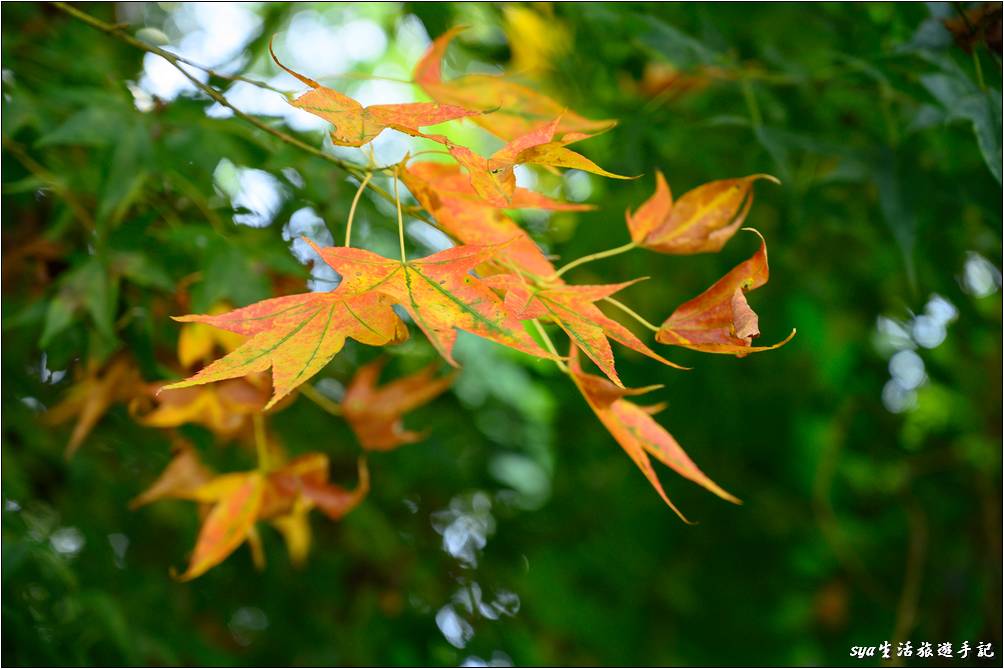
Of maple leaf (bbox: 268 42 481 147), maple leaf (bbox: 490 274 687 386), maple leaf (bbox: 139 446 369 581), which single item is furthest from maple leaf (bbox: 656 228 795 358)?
maple leaf (bbox: 139 446 369 581)

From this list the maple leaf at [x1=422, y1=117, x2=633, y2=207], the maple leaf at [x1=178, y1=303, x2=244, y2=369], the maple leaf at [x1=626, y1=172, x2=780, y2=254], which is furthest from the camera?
Result: the maple leaf at [x1=178, y1=303, x2=244, y2=369]

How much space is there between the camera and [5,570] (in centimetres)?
56

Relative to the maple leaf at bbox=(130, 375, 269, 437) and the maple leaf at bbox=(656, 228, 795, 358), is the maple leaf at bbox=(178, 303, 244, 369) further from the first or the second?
the maple leaf at bbox=(656, 228, 795, 358)

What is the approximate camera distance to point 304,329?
0.34 metres

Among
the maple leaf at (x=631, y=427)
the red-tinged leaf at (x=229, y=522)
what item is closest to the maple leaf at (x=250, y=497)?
the red-tinged leaf at (x=229, y=522)

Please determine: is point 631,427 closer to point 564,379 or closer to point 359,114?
point 359,114

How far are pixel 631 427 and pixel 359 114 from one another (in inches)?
7.3

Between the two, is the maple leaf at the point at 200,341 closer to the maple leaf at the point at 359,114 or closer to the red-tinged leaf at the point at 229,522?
the red-tinged leaf at the point at 229,522

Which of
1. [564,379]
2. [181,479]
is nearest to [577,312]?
[181,479]

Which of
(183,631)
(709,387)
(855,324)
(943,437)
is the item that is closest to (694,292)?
(709,387)

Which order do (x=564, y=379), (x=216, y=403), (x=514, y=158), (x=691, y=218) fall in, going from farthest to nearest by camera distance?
(x=564, y=379) < (x=216, y=403) < (x=691, y=218) < (x=514, y=158)

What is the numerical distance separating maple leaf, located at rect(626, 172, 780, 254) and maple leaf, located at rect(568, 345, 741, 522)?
77 millimetres

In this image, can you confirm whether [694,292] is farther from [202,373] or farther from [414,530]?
[202,373]

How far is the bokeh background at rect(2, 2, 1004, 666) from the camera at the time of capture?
0.57 metres
